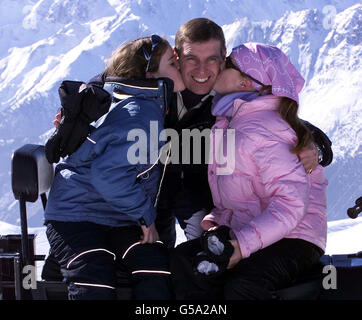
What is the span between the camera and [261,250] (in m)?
2.71

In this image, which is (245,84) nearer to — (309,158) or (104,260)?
(309,158)

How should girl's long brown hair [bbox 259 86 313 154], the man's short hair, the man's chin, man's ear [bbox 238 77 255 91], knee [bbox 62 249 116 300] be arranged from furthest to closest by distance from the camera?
the man's chin → the man's short hair → man's ear [bbox 238 77 255 91] → girl's long brown hair [bbox 259 86 313 154] → knee [bbox 62 249 116 300]

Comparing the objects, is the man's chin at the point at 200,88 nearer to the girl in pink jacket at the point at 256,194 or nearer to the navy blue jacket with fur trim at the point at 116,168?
the girl in pink jacket at the point at 256,194

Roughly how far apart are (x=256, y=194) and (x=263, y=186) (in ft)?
0.22

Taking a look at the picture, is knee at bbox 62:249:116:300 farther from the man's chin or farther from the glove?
the man's chin

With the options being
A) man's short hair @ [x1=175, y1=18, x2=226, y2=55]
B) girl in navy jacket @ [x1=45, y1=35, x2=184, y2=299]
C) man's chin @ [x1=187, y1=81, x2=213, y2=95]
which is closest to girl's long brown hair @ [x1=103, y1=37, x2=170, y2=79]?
girl in navy jacket @ [x1=45, y1=35, x2=184, y2=299]

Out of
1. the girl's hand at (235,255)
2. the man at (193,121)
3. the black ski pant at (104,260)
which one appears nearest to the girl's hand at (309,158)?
the man at (193,121)

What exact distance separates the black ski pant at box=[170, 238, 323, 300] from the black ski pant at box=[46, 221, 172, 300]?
84 mm

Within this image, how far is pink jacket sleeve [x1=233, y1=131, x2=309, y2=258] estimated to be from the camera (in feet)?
8.63

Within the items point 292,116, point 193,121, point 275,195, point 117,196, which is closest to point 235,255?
point 275,195

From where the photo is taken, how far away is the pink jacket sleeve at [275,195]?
263 centimetres

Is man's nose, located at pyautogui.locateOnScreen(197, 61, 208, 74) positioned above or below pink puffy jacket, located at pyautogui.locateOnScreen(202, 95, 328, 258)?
above
